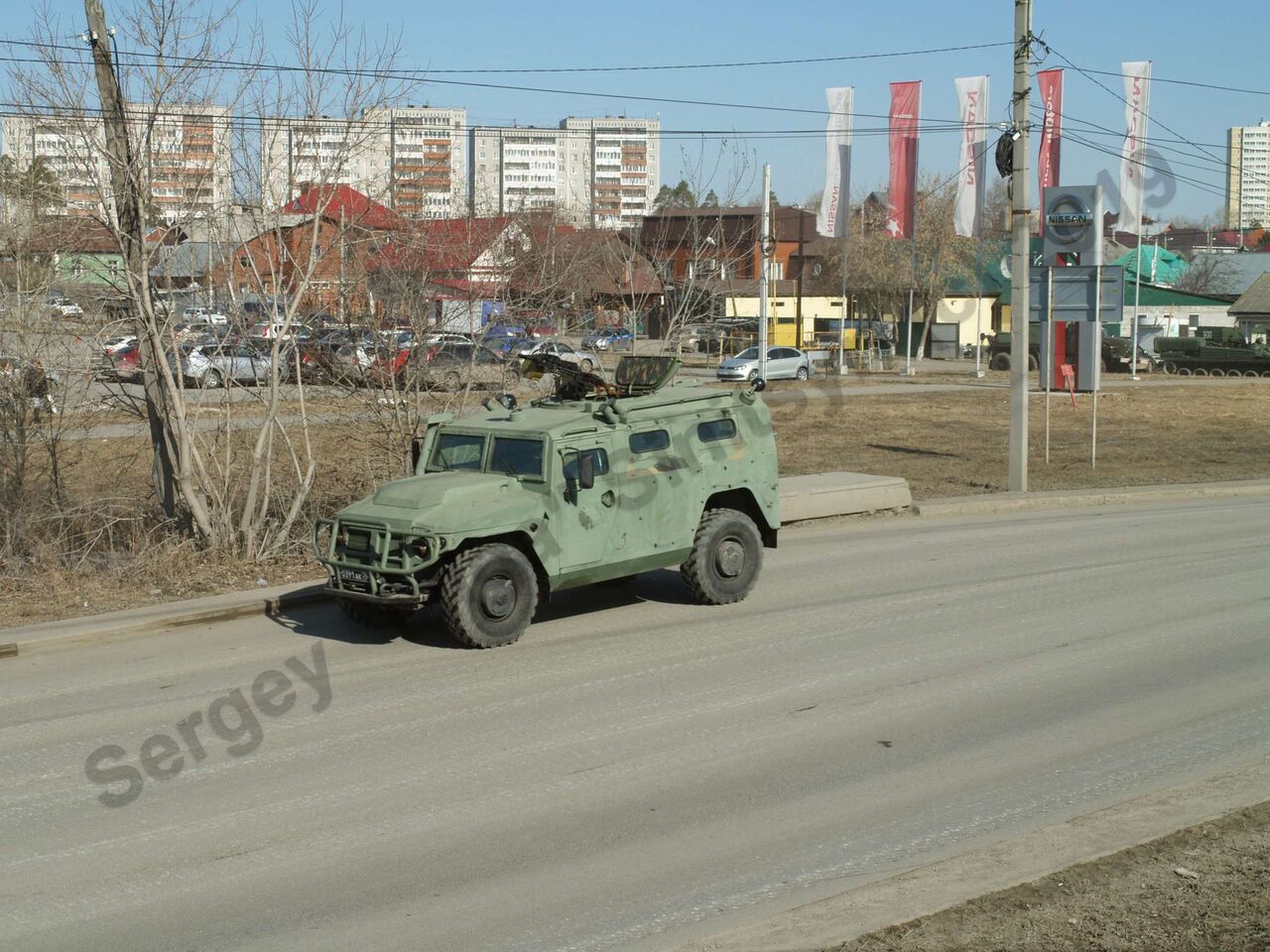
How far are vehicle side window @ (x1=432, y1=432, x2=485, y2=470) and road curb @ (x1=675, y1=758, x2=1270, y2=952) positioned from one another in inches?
250

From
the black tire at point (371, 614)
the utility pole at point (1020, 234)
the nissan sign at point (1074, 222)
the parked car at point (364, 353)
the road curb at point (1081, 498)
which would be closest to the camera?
the black tire at point (371, 614)

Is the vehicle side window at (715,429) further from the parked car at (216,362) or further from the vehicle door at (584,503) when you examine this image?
the parked car at (216,362)

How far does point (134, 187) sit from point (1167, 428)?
85.6 ft

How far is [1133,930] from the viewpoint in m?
5.41

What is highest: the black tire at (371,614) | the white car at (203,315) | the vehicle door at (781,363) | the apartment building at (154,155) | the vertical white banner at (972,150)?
the vertical white banner at (972,150)

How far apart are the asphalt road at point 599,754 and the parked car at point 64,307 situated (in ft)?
15.9

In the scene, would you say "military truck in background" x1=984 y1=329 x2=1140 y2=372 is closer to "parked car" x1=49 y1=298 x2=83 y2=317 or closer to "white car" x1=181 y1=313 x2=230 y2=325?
"white car" x1=181 y1=313 x2=230 y2=325

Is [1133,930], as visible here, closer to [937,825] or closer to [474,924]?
[937,825]

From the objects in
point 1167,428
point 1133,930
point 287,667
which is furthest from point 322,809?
point 1167,428

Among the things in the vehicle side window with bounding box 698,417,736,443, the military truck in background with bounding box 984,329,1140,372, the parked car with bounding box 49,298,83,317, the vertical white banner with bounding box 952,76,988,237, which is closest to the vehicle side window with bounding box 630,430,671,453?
the vehicle side window with bounding box 698,417,736,443

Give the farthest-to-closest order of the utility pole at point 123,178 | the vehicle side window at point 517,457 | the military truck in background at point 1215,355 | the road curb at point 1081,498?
1. the military truck in background at point 1215,355
2. the road curb at point 1081,498
3. the utility pole at point 123,178
4. the vehicle side window at point 517,457

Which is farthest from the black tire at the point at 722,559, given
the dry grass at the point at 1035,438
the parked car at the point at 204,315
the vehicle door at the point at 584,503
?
the dry grass at the point at 1035,438

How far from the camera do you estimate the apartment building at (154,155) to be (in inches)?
551

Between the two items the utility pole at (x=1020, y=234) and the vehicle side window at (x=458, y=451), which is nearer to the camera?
the vehicle side window at (x=458, y=451)
